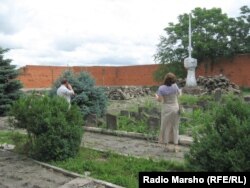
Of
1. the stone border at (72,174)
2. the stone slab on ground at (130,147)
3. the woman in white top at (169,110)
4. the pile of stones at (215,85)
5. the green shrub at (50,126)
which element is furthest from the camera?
the pile of stones at (215,85)

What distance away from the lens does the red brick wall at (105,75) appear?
36594 mm

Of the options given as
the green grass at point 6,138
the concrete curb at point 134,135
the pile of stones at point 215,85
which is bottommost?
the green grass at point 6,138

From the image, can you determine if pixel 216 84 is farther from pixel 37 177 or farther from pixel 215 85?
pixel 37 177

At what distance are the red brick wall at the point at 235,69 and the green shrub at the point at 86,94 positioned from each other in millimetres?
17798

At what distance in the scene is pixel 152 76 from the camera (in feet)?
119

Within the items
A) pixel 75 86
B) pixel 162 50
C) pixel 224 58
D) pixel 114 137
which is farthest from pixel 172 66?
pixel 114 137

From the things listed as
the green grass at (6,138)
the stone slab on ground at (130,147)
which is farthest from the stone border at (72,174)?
the green grass at (6,138)

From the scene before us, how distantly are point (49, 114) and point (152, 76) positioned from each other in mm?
27194

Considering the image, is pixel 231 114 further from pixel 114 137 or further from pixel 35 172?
pixel 114 137

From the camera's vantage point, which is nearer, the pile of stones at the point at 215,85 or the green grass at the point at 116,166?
the green grass at the point at 116,166

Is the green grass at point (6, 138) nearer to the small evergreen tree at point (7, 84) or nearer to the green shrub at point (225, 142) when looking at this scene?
the green shrub at point (225, 142)

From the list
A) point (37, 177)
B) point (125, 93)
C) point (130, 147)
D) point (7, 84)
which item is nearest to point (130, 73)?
point (125, 93)

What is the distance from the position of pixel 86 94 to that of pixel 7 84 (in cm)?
618

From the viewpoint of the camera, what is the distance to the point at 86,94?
52.2ft
